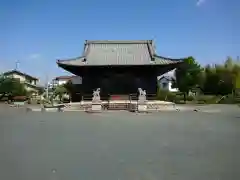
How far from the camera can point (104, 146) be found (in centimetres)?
800

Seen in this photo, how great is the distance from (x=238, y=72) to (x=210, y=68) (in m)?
6.18

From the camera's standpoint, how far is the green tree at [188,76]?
56406 mm

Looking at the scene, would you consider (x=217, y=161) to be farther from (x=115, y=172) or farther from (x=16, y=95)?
(x=16, y=95)

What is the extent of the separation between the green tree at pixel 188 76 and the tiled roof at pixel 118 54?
21.7 meters

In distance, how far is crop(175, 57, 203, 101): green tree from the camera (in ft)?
185

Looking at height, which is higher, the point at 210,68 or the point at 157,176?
the point at 210,68

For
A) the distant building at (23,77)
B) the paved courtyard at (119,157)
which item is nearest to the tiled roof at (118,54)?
the paved courtyard at (119,157)

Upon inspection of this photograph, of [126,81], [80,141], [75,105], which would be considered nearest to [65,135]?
[80,141]

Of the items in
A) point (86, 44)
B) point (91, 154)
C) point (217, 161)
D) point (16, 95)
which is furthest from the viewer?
point (16, 95)

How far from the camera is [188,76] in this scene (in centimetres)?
5744

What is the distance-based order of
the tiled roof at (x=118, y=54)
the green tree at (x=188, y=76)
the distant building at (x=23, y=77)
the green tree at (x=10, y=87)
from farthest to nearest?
the distant building at (x=23, y=77), the green tree at (x=10, y=87), the green tree at (x=188, y=76), the tiled roof at (x=118, y=54)

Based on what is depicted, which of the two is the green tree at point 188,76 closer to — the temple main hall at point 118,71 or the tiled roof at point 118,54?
the tiled roof at point 118,54

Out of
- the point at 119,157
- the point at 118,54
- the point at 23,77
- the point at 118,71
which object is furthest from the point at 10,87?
the point at 119,157

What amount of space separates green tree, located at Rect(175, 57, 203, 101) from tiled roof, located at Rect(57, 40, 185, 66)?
71.3 ft
